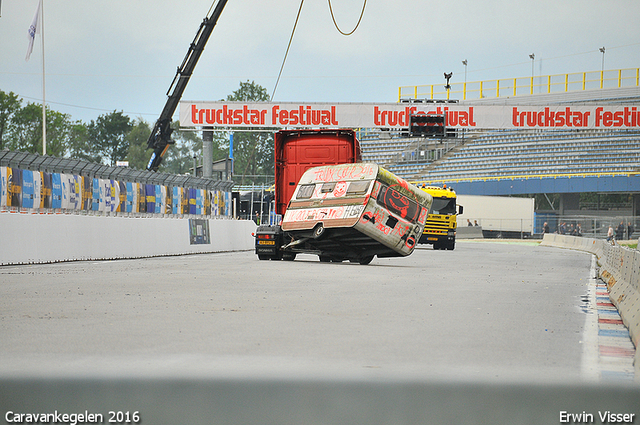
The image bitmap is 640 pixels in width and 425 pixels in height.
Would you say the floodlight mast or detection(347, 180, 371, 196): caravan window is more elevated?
the floodlight mast

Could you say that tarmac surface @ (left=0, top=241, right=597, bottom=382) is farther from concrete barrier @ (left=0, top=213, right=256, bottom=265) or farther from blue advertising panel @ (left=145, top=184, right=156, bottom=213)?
blue advertising panel @ (left=145, top=184, right=156, bottom=213)

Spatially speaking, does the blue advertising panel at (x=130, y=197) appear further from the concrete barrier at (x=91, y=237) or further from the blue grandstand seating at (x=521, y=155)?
the blue grandstand seating at (x=521, y=155)

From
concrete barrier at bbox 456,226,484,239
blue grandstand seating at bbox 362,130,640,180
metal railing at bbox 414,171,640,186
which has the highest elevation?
blue grandstand seating at bbox 362,130,640,180

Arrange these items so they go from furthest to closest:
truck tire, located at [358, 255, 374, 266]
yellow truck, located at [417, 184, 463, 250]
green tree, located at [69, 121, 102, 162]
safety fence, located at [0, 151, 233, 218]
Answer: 1. green tree, located at [69, 121, 102, 162]
2. yellow truck, located at [417, 184, 463, 250]
3. truck tire, located at [358, 255, 374, 266]
4. safety fence, located at [0, 151, 233, 218]

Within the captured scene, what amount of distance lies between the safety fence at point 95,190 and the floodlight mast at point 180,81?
14.1m

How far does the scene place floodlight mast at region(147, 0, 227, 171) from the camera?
1690 inches

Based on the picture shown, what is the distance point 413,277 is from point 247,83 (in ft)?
350

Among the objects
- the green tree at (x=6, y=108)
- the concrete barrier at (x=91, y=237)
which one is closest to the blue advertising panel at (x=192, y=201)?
the concrete barrier at (x=91, y=237)

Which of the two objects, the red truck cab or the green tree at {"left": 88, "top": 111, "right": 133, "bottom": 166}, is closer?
the red truck cab

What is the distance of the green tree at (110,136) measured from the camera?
122 m

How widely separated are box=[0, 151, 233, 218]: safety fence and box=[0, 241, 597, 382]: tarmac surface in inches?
207

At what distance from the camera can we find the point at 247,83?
119312 mm

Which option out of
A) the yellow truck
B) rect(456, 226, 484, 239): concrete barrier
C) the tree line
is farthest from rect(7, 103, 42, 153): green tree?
the yellow truck

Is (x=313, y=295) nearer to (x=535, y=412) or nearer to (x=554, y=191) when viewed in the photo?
(x=535, y=412)
